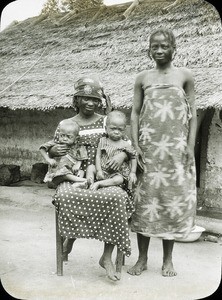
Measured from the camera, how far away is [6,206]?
711cm

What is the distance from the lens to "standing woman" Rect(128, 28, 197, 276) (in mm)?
3730

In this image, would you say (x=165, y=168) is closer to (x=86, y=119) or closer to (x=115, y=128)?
(x=115, y=128)

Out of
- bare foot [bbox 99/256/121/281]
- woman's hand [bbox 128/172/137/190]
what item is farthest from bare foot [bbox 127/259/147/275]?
woman's hand [bbox 128/172/137/190]

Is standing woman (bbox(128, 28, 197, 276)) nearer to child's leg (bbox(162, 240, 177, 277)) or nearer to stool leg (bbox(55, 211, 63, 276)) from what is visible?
child's leg (bbox(162, 240, 177, 277))

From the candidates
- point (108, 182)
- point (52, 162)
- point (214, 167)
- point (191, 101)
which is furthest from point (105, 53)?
point (108, 182)

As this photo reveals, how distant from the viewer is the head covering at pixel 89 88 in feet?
12.4

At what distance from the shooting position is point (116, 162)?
3.66m

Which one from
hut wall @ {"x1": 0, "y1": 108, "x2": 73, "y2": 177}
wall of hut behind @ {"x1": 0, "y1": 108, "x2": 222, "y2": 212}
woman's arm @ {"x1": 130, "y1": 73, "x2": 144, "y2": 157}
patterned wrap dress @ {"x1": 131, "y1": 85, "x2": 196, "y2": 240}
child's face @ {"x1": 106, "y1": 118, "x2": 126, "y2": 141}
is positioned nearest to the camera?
child's face @ {"x1": 106, "y1": 118, "x2": 126, "y2": 141}

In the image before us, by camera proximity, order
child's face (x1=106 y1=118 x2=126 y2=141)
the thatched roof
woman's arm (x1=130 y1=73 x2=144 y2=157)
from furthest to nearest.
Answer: the thatched roof < woman's arm (x1=130 y1=73 x2=144 y2=157) < child's face (x1=106 y1=118 x2=126 y2=141)

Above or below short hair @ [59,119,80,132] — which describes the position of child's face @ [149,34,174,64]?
above

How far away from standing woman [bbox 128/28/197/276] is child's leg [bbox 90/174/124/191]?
26 cm

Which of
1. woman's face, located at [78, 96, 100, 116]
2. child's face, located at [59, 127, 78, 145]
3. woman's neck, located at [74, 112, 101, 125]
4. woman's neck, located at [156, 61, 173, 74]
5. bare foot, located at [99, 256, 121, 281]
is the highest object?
woman's neck, located at [156, 61, 173, 74]

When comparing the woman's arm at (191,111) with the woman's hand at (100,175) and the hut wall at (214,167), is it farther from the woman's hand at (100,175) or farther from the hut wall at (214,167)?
the hut wall at (214,167)

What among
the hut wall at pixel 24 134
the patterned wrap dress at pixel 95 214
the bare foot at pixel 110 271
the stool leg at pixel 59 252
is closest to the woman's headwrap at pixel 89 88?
the patterned wrap dress at pixel 95 214
